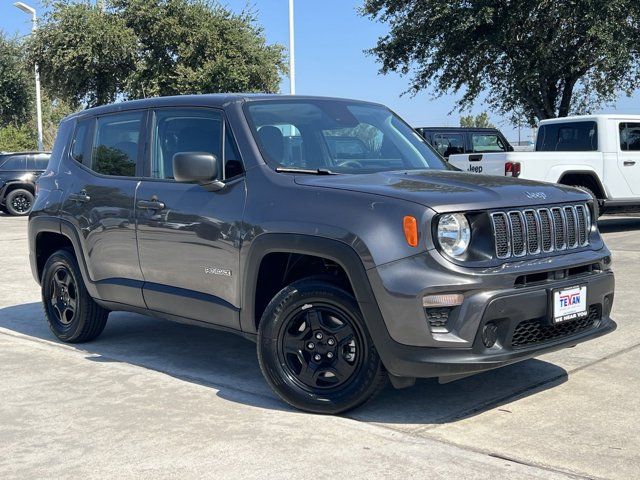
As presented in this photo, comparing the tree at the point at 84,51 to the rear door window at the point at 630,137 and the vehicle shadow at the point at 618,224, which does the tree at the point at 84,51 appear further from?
the rear door window at the point at 630,137

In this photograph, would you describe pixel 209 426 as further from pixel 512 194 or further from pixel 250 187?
pixel 512 194

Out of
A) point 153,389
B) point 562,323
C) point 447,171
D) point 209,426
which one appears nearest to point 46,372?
point 153,389

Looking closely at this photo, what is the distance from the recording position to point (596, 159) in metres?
14.1

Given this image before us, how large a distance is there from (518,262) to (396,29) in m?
19.9

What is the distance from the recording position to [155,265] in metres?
5.48

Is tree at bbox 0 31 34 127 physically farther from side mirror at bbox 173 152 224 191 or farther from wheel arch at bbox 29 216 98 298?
side mirror at bbox 173 152 224 191

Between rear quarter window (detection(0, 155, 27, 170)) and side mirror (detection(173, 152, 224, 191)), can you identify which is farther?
rear quarter window (detection(0, 155, 27, 170))

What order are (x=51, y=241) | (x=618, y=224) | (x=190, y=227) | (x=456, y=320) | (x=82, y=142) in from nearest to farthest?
(x=456, y=320), (x=190, y=227), (x=82, y=142), (x=51, y=241), (x=618, y=224)

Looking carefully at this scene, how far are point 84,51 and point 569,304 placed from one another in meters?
26.3

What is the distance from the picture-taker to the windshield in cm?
510

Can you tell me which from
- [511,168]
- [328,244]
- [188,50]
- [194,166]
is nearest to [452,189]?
[328,244]

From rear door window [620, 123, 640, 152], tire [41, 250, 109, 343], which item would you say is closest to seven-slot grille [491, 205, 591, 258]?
tire [41, 250, 109, 343]

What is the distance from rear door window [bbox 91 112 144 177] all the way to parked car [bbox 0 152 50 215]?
16.8 meters

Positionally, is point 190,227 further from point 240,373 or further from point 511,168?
point 511,168
